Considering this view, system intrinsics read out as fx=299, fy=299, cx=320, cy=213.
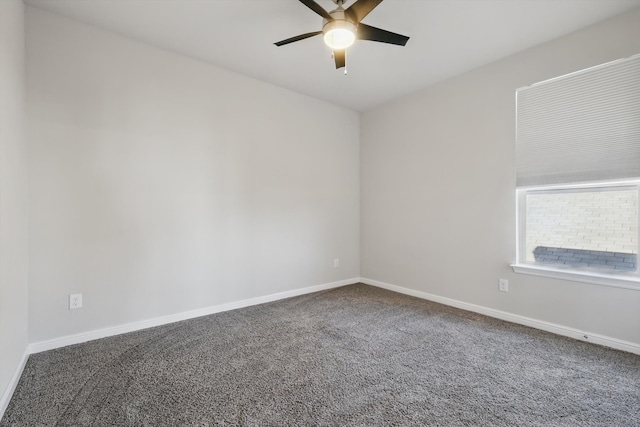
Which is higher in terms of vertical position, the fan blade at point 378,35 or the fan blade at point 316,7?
the fan blade at point 316,7

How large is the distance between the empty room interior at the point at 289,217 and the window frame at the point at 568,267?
0.06 ft

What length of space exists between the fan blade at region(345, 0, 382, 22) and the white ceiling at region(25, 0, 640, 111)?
0.31 metres

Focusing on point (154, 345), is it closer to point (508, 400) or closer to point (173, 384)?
point (173, 384)

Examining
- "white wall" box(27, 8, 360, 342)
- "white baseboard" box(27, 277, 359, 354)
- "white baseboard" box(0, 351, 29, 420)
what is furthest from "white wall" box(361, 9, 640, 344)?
"white baseboard" box(0, 351, 29, 420)

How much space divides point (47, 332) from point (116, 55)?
2313 mm

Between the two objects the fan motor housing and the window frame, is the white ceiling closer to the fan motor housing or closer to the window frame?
the fan motor housing

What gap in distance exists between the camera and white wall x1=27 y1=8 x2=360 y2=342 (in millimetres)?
2307

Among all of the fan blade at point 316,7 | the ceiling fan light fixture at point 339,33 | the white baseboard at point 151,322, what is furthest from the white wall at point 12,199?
the ceiling fan light fixture at point 339,33

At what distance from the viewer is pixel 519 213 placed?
2906 mm

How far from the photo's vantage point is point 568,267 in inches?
104

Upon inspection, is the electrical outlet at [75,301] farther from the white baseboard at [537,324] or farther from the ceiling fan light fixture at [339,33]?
the white baseboard at [537,324]

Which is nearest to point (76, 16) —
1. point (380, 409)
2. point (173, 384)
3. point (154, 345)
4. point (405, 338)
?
point (154, 345)

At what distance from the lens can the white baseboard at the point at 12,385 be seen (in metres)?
1.58

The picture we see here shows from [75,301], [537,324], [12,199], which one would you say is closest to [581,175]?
[537,324]
